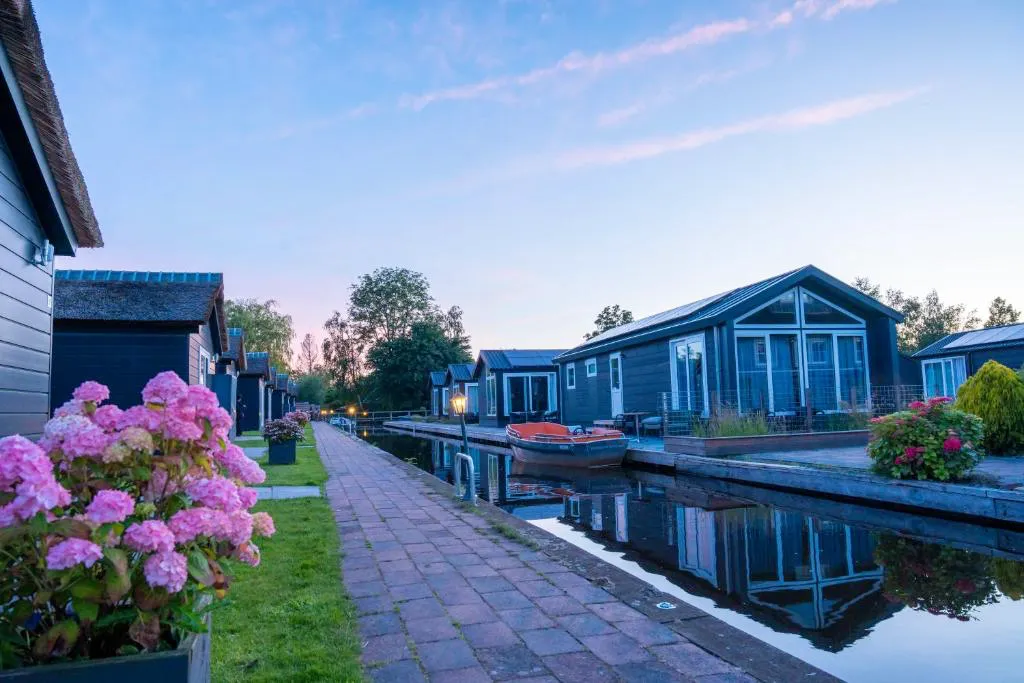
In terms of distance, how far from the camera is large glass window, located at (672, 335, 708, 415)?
17.0 meters

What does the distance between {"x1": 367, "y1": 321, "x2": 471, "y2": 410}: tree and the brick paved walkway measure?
167 feet

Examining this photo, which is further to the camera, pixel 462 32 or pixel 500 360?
pixel 500 360

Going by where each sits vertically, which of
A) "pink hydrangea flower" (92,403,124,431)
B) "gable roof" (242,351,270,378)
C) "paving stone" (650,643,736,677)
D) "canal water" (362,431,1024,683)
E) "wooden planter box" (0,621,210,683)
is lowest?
"canal water" (362,431,1024,683)

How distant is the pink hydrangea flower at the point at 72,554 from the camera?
170cm

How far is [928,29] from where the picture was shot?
39.9 feet

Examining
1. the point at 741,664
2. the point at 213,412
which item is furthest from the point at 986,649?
the point at 213,412

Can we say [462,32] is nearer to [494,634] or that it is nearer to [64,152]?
[64,152]

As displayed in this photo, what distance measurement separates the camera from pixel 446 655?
136 inches

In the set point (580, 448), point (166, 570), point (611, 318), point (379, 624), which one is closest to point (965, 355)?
point (580, 448)

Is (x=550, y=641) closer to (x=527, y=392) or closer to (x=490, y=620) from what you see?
(x=490, y=620)

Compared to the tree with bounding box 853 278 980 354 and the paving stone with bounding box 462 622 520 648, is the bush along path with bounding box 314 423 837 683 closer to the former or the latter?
the paving stone with bounding box 462 622 520 648

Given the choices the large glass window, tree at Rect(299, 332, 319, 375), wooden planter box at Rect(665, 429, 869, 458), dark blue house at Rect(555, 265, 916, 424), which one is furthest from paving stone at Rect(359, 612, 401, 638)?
tree at Rect(299, 332, 319, 375)

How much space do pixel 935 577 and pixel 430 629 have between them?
4.68m

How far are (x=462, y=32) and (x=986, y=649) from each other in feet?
44.8
